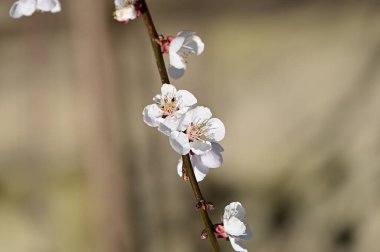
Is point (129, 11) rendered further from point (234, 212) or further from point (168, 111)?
point (234, 212)

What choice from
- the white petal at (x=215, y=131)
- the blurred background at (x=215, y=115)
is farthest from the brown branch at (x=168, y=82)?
the blurred background at (x=215, y=115)

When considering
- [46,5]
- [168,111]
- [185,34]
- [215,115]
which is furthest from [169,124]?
[215,115]

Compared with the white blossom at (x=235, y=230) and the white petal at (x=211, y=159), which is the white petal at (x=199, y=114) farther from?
the white blossom at (x=235, y=230)

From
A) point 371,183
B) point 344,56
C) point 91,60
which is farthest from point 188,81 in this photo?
point 371,183

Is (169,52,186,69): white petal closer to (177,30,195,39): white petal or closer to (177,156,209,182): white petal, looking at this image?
(177,30,195,39): white petal

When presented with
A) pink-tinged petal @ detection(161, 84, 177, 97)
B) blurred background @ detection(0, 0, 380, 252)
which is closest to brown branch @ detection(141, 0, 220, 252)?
pink-tinged petal @ detection(161, 84, 177, 97)

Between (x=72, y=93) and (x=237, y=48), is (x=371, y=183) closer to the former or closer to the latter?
(x=237, y=48)
